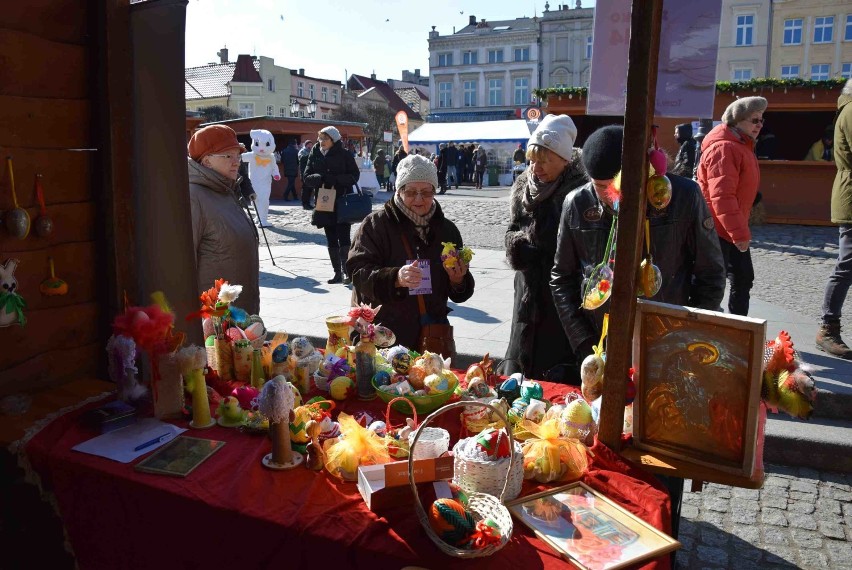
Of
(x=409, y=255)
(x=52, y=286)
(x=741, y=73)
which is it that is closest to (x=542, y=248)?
(x=409, y=255)

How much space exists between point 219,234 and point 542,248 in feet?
5.74

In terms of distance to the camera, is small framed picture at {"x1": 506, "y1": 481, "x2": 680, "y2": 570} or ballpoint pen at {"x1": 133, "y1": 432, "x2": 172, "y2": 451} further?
ballpoint pen at {"x1": 133, "y1": 432, "x2": 172, "y2": 451}

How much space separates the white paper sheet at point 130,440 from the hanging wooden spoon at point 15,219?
2.56 feet

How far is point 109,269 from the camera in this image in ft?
8.71

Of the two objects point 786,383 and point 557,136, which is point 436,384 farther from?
point 557,136

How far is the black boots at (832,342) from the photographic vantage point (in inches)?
183

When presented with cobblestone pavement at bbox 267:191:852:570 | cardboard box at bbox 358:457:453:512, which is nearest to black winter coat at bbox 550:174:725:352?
cobblestone pavement at bbox 267:191:852:570

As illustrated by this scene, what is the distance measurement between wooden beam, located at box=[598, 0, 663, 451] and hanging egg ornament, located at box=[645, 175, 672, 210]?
0.05 meters

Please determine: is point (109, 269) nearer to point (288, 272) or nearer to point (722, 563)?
point (722, 563)

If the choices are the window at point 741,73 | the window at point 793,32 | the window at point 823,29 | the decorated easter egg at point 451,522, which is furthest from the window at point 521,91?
the decorated easter egg at point 451,522

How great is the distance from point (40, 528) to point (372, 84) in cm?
6980

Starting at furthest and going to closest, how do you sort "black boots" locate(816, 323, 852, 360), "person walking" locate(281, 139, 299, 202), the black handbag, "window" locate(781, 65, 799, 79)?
1. "window" locate(781, 65, 799, 79)
2. "person walking" locate(281, 139, 299, 202)
3. the black handbag
4. "black boots" locate(816, 323, 852, 360)

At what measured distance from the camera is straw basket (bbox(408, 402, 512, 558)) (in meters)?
1.47

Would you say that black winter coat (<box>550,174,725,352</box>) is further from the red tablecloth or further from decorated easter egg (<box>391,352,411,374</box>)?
the red tablecloth
